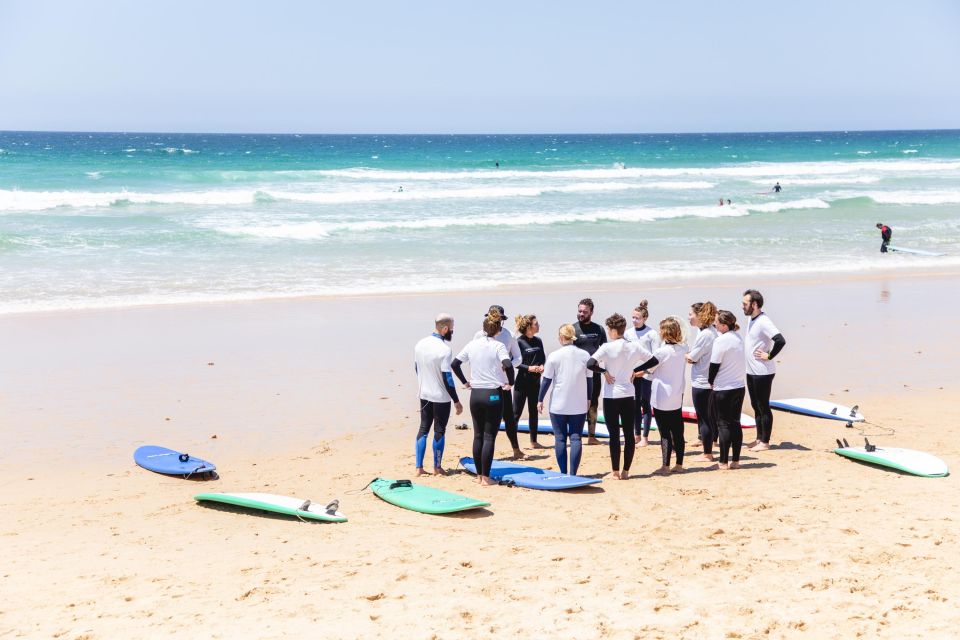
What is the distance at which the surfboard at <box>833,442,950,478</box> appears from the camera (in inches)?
297

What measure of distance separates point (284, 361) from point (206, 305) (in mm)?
4504

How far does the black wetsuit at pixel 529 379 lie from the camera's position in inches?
338

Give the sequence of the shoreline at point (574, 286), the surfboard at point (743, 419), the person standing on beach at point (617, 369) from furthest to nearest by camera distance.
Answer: the shoreline at point (574, 286), the surfboard at point (743, 419), the person standing on beach at point (617, 369)

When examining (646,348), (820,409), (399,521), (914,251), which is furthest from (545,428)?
(914,251)

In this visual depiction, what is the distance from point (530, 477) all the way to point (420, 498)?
104cm

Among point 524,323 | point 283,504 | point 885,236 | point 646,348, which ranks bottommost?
point 283,504

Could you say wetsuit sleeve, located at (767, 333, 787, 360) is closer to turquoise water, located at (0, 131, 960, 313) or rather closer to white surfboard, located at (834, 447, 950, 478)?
white surfboard, located at (834, 447, 950, 478)

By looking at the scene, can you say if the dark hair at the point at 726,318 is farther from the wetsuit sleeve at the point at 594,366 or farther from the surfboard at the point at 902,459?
the surfboard at the point at 902,459

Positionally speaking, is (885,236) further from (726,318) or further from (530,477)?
(530,477)

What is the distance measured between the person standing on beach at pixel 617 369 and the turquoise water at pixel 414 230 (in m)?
10.6

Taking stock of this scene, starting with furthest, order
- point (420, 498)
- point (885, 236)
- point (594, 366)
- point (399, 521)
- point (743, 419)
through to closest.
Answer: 1. point (885, 236)
2. point (743, 419)
3. point (594, 366)
4. point (420, 498)
5. point (399, 521)

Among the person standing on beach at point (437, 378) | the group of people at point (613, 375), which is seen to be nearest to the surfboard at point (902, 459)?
the group of people at point (613, 375)

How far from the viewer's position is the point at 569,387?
7.62 metres

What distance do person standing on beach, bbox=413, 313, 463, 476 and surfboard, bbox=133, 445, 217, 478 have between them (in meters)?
1.97
